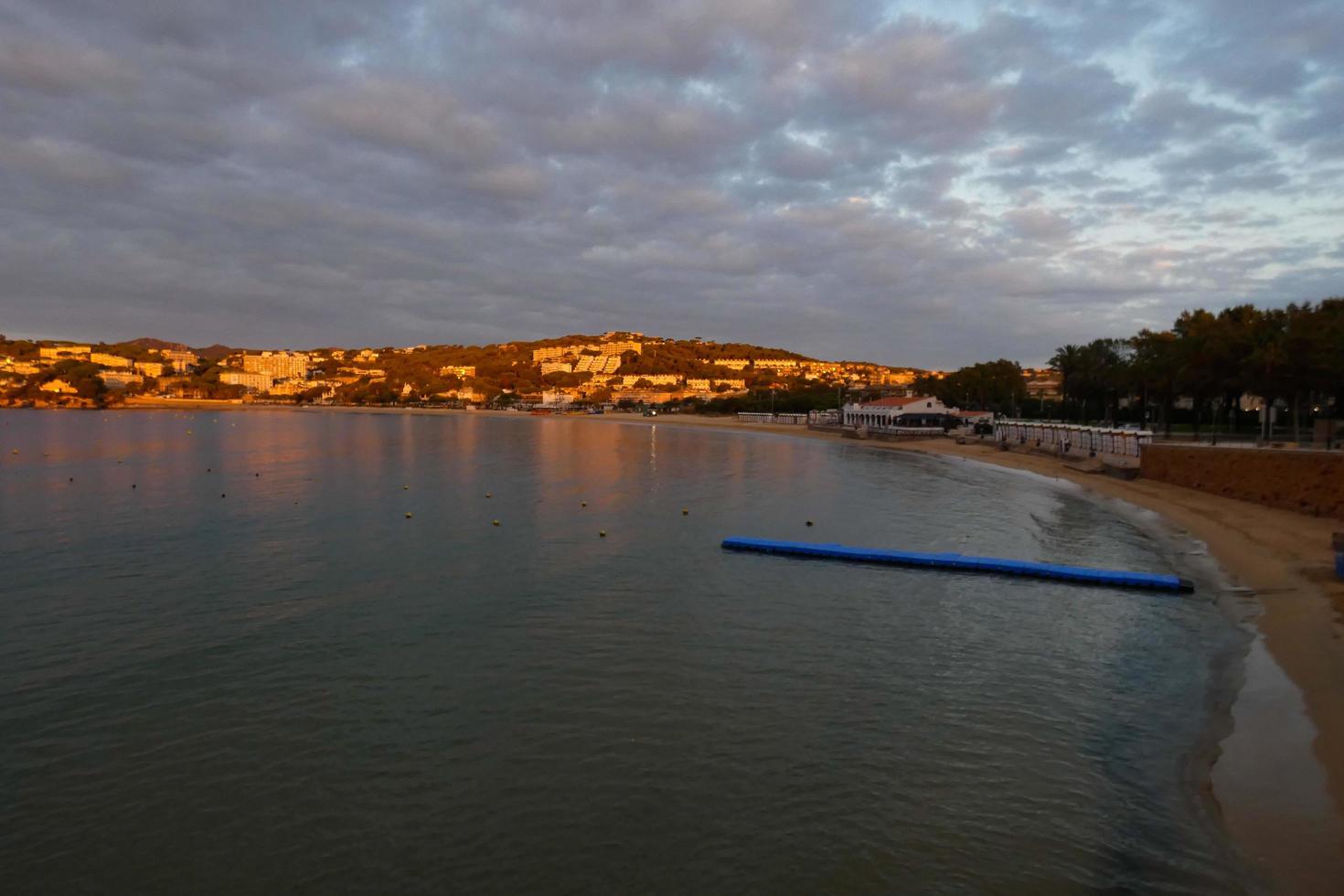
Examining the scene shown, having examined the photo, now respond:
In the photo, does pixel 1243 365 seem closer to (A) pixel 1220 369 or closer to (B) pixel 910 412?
(A) pixel 1220 369

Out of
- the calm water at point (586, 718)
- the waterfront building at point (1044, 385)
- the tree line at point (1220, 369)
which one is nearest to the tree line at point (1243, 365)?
the tree line at point (1220, 369)

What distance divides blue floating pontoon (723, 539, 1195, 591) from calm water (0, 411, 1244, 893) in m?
0.80

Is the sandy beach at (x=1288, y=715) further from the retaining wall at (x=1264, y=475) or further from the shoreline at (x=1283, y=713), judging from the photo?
the retaining wall at (x=1264, y=475)

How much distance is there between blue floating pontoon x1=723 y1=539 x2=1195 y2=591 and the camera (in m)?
20.6

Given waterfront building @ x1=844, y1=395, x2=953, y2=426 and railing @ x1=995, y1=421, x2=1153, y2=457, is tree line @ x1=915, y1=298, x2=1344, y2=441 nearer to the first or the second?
railing @ x1=995, y1=421, x2=1153, y2=457

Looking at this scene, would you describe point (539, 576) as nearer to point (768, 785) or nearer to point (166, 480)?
point (768, 785)

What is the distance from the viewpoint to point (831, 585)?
834 inches

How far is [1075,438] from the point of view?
192 ft

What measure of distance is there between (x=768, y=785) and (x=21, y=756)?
32.5 ft

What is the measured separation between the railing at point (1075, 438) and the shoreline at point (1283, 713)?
2142 centimetres

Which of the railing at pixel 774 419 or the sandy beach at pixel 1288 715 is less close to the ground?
the railing at pixel 774 419

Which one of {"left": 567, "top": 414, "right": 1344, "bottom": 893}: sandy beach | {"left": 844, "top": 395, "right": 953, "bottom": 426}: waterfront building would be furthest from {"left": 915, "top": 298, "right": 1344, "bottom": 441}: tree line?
{"left": 567, "top": 414, "right": 1344, "bottom": 893}: sandy beach

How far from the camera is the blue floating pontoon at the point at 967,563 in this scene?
20.6 meters

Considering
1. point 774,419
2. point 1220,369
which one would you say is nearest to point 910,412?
point 774,419
